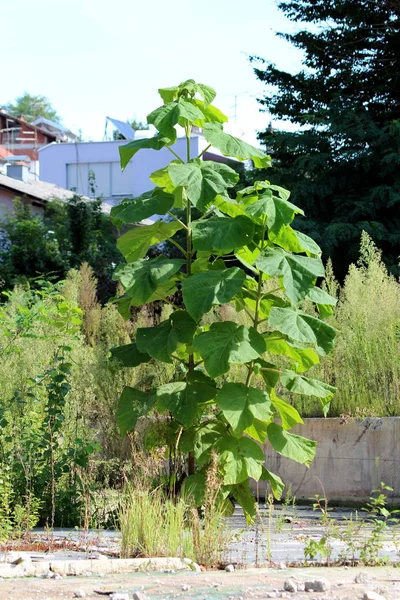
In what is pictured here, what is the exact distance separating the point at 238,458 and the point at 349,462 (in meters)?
2.61

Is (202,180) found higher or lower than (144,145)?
lower

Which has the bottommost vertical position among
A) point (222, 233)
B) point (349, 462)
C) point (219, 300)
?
point (349, 462)

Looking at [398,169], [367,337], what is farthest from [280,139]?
[367,337]

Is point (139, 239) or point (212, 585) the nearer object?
point (212, 585)

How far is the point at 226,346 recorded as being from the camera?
5.40 meters

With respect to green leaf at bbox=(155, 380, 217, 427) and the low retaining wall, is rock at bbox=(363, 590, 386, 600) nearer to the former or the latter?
green leaf at bbox=(155, 380, 217, 427)

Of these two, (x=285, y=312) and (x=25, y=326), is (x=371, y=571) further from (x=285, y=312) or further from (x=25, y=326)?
(x=25, y=326)

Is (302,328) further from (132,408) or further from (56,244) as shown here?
(56,244)

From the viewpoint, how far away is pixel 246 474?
216 inches

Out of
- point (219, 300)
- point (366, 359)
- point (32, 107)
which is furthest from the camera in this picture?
point (32, 107)

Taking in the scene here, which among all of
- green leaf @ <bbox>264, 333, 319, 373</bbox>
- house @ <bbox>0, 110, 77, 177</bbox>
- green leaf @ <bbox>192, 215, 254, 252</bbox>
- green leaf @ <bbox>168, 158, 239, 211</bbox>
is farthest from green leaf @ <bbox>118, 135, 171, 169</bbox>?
house @ <bbox>0, 110, 77, 177</bbox>

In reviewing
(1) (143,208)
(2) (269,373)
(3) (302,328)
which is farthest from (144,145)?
(2) (269,373)

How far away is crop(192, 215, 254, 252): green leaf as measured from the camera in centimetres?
544

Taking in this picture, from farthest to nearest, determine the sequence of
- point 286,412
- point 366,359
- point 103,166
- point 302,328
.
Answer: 1. point 103,166
2. point 366,359
3. point 286,412
4. point 302,328
